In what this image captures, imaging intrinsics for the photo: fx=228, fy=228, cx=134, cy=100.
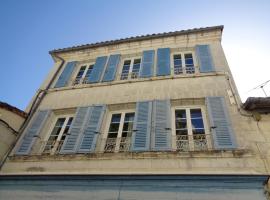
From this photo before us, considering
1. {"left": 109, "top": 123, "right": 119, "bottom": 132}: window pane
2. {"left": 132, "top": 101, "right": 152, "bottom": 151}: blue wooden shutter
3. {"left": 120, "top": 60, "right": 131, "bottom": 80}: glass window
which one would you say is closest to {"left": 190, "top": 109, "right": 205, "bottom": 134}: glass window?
{"left": 132, "top": 101, "right": 152, "bottom": 151}: blue wooden shutter

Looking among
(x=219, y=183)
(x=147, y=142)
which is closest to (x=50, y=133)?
(x=147, y=142)

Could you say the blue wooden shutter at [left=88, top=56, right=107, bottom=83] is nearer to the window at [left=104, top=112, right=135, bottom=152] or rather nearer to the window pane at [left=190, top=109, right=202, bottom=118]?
the window at [left=104, top=112, right=135, bottom=152]

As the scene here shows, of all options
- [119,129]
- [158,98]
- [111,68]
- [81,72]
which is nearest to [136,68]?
[111,68]

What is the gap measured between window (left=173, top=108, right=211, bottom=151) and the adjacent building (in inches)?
1.0

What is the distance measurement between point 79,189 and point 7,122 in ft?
12.0

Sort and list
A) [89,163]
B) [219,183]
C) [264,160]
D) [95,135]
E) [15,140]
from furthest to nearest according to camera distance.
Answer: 1. [15,140]
2. [95,135]
3. [89,163]
4. [264,160]
5. [219,183]

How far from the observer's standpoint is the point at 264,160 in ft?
16.9

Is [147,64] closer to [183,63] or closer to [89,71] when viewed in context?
[183,63]

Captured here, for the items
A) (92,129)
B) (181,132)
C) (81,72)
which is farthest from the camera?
(81,72)

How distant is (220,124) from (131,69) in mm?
4242

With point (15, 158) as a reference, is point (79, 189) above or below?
below

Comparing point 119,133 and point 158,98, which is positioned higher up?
point 158,98

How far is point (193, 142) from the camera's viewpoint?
5.88m

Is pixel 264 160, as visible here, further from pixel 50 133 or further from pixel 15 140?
pixel 15 140
